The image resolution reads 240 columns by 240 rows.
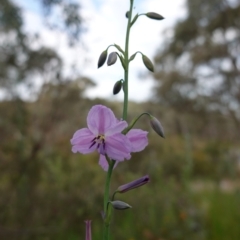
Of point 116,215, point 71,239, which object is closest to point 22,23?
point 71,239

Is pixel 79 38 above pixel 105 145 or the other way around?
above

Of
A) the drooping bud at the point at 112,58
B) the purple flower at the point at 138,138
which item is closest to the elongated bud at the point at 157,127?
the purple flower at the point at 138,138

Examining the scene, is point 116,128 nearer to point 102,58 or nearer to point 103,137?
point 103,137

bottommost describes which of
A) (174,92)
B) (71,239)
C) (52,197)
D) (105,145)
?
(105,145)

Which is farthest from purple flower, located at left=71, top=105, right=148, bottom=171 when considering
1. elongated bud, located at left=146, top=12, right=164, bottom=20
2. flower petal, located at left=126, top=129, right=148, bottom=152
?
elongated bud, located at left=146, top=12, right=164, bottom=20

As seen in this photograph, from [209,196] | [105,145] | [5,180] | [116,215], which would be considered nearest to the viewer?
[105,145]

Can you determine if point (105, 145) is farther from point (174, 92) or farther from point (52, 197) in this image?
point (174, 92)

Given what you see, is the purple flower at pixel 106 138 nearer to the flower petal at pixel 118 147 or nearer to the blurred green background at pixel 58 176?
the flower petal at pixel 118 147
